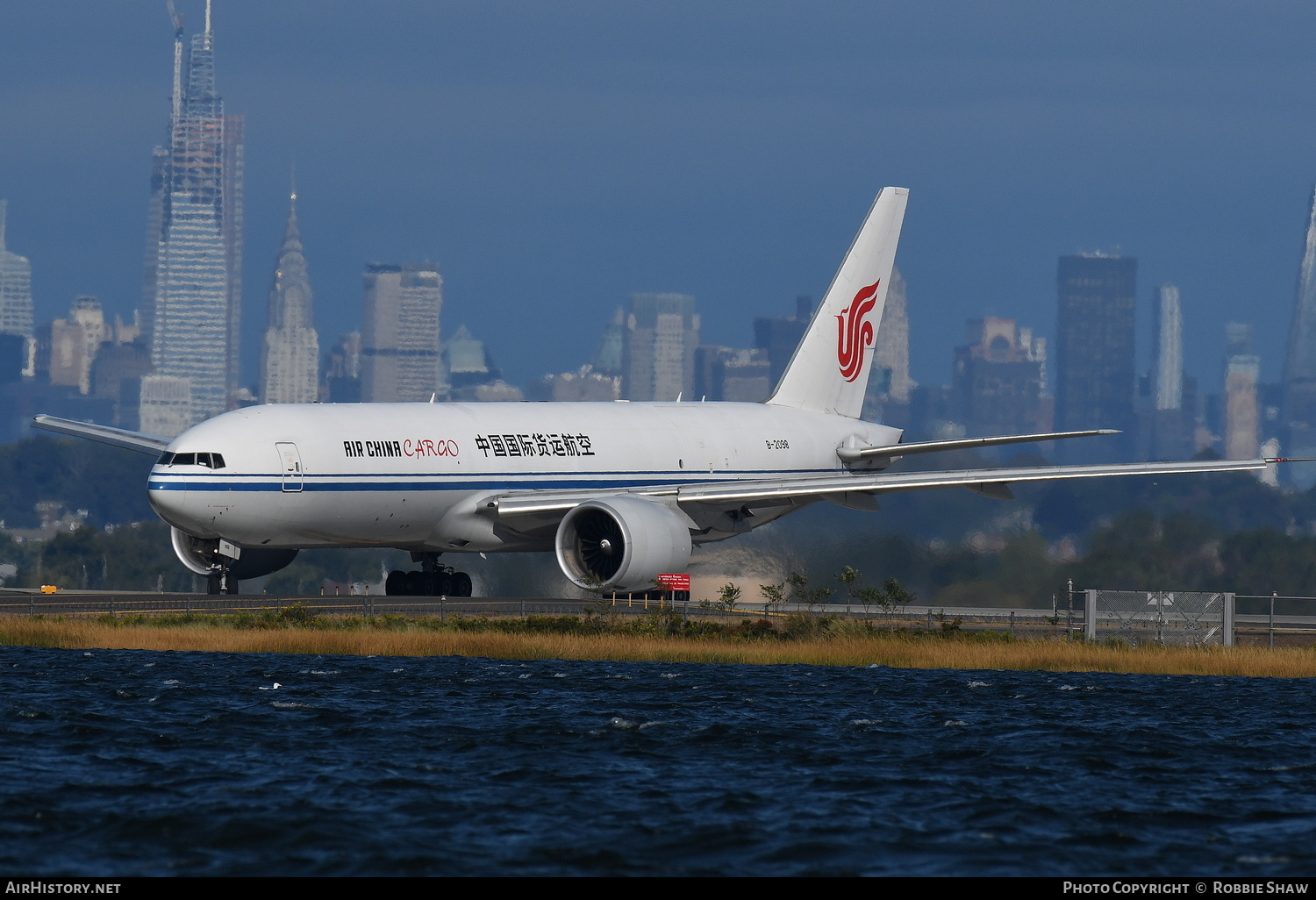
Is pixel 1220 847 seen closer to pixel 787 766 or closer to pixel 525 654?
pixel 787 766

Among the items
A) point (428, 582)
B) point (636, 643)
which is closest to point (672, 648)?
point (636, 643)

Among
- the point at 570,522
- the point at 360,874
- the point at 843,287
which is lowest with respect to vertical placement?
the point at 360,874

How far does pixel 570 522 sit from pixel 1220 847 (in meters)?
30.6

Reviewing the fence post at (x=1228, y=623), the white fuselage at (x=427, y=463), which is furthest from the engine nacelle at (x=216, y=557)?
the fence post at (x=1228, y=623)

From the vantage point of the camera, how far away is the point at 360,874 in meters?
21.9

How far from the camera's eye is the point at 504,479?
5481 cm

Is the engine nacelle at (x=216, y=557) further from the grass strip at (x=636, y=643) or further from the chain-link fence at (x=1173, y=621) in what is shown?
the chain-link fence at (x=1173, y=621)

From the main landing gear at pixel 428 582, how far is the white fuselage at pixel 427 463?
2.15 metres

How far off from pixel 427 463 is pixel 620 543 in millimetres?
5280

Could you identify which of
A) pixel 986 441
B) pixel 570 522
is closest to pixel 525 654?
pixel 570 522

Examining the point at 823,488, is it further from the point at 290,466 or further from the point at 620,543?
the point at 290,466

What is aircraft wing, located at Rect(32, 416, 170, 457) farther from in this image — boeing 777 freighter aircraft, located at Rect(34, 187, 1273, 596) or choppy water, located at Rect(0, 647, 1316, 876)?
choppy water, located at Rect(0, 647, 1316, 876)

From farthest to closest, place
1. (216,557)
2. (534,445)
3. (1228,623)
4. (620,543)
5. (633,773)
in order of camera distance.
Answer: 1. (534,445)
2. (216,557)
3. (620,543)
4. (1228,623)
5. (633,773)

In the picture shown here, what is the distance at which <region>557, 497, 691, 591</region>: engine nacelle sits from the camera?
5203 centimetres
